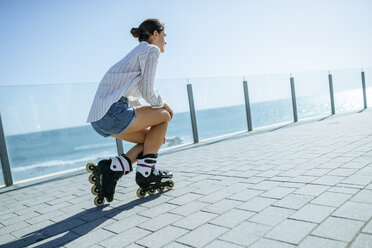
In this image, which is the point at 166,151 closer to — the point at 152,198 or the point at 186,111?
the point at 186,111

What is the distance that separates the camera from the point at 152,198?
2.58 m

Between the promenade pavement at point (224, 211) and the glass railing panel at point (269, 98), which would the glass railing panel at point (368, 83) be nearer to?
the glass railing panel at point (269, 98)

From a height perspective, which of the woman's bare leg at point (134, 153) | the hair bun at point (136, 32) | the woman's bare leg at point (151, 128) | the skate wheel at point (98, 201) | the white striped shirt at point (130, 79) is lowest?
the skate wheel at point (98, 201)

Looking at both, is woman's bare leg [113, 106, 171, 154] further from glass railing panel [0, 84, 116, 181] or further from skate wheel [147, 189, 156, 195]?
glass railing panel [0, 84, 116, 181]

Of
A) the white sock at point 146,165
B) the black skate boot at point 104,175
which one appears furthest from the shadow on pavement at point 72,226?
the white sock at point 146,165

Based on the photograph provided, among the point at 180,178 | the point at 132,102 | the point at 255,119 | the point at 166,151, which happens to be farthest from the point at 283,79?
the point at 132,102

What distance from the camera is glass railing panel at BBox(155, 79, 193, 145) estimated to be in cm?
683

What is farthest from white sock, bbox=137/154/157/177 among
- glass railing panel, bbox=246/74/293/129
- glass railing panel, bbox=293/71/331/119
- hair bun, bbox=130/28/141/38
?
glass railing panel, bbox=293/71/331/119

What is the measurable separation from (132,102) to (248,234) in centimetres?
148

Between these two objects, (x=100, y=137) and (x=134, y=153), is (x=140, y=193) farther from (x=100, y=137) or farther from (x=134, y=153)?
(x=100, y=137)

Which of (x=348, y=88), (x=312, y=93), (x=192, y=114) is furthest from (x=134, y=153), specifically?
(x=348, y=88)

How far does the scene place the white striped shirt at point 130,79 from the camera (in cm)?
237

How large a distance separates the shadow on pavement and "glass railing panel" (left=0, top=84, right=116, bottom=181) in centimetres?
199

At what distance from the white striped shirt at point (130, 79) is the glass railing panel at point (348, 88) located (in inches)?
403
